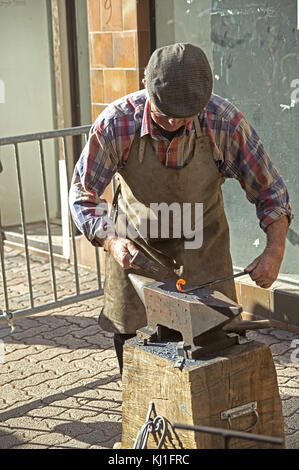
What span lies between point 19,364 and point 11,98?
150 inches

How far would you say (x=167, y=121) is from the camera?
366cm

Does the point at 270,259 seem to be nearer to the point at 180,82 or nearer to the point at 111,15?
the point at 180,82

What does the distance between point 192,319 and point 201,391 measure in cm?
27

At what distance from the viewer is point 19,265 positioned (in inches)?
310

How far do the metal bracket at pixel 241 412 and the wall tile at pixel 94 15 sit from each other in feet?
14.2

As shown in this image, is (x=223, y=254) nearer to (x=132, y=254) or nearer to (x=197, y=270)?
(x=197, y=270)

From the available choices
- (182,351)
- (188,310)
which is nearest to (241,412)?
(182,351)

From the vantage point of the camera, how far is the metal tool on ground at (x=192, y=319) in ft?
10.5

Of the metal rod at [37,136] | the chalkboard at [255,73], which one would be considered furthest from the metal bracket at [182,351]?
the chalkboard at [255,73]

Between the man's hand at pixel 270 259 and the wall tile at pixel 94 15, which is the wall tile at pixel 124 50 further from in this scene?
the man's hand at pixel 270 259

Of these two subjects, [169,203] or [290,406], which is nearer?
[169,203]

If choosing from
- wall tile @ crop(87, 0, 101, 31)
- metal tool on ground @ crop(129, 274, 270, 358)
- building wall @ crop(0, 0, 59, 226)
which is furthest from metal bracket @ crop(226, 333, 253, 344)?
building wall @ crop(0, 0, 59, 226)

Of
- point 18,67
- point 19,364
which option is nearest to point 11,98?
point 18,67

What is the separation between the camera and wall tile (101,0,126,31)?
667 centimetres
